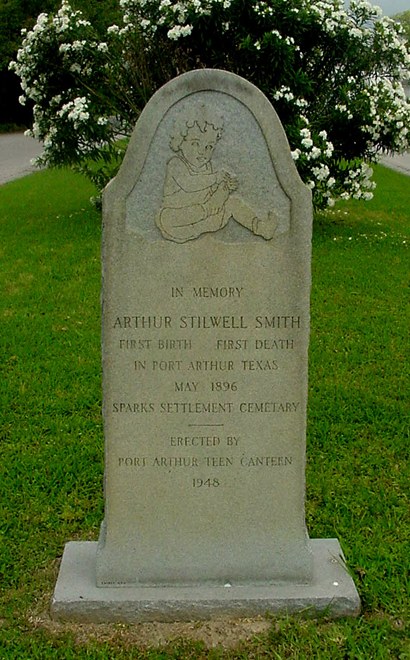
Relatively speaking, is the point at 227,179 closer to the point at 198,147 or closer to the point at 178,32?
the point at 198,147

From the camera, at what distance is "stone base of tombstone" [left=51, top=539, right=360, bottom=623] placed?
3.50m

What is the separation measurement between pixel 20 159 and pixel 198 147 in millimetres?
22493

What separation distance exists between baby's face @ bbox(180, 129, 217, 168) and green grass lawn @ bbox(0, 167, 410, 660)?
193cm

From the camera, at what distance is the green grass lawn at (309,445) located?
3420mm

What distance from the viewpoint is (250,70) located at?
10.1m

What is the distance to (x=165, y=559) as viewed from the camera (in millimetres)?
3596

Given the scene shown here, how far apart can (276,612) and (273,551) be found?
25 centimetres

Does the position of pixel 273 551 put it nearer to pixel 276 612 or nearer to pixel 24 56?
pixel 276 612

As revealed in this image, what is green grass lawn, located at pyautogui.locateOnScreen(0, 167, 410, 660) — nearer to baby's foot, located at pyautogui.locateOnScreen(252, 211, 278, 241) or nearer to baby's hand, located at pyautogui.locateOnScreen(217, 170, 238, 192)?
baby's foot, located at pyautogui.locateOnScreen(252, 211, 278, 241)

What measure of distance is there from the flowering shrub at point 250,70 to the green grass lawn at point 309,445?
4.92 feet

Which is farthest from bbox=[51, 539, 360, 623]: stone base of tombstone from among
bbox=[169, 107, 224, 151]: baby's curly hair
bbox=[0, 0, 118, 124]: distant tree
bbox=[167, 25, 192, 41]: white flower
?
bbox=[0, 0, 118, 124]: distant tree

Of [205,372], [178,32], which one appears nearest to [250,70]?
[178,32]

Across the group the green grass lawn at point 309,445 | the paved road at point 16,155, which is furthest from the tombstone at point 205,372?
the paved road at point 16,155

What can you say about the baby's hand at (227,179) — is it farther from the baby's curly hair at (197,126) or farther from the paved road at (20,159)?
the paved road at (20,159)
